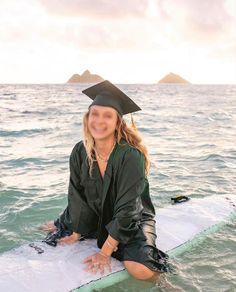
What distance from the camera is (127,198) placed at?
395 cm

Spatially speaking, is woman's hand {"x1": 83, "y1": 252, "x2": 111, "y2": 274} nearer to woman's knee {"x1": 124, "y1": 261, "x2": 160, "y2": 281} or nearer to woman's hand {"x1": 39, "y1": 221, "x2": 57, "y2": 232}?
woman's knee {"x1": 124, "y1": 261, "x2": 160, "y2": 281}

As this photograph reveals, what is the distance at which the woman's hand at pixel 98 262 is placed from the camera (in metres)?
3.99

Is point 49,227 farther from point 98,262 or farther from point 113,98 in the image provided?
point 113,98

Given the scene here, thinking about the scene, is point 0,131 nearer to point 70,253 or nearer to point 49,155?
point 49,155

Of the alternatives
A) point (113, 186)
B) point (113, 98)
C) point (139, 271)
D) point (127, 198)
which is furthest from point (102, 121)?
point (139, 271)

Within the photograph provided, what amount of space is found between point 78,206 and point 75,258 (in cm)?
53

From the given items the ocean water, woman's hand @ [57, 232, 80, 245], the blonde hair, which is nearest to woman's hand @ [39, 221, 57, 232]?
the ocean water

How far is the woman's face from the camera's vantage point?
156 inches

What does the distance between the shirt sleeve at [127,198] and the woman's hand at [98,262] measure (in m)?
0.26

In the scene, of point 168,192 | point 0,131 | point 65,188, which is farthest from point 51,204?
point 0,131

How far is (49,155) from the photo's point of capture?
35.9ft

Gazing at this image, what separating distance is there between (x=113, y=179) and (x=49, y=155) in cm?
707

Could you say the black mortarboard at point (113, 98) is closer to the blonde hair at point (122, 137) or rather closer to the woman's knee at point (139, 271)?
the blonde hair at point (122, 137)

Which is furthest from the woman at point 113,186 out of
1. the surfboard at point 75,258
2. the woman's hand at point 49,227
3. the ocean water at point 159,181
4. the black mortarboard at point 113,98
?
the woman's hand at point 49,227
